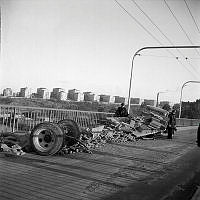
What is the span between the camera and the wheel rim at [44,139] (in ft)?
27.5

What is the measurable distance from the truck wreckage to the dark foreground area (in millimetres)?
360

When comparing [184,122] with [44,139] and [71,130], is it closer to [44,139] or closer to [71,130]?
[71,130]

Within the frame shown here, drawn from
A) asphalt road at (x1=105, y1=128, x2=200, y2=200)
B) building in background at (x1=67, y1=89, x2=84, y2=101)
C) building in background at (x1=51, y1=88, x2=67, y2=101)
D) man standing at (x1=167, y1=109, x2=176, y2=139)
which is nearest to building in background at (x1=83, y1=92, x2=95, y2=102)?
building in background at (x1=67, y1=89, x2=84, y2=101)

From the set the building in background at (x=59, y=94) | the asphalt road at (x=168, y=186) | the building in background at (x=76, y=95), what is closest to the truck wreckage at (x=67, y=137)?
the asphalt road at (x=168, y=186)

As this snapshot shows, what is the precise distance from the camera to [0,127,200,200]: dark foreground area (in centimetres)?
518

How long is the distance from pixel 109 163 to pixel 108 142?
434 cm

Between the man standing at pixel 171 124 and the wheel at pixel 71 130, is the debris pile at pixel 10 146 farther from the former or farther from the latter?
the man standing at pixel 171 124

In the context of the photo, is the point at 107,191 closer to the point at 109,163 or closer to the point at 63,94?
the point at 109,163

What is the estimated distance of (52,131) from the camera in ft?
27.9

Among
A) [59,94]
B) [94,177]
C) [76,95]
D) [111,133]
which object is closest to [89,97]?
[76,95]

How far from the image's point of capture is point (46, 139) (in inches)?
336

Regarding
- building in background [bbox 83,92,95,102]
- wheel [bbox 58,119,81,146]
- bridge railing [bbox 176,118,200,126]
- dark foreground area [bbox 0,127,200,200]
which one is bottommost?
bridge railing [bbox 176,118,200,126]

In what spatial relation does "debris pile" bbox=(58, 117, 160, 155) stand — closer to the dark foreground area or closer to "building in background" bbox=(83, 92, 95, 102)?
the dark foreground area

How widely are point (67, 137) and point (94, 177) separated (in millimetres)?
3330
